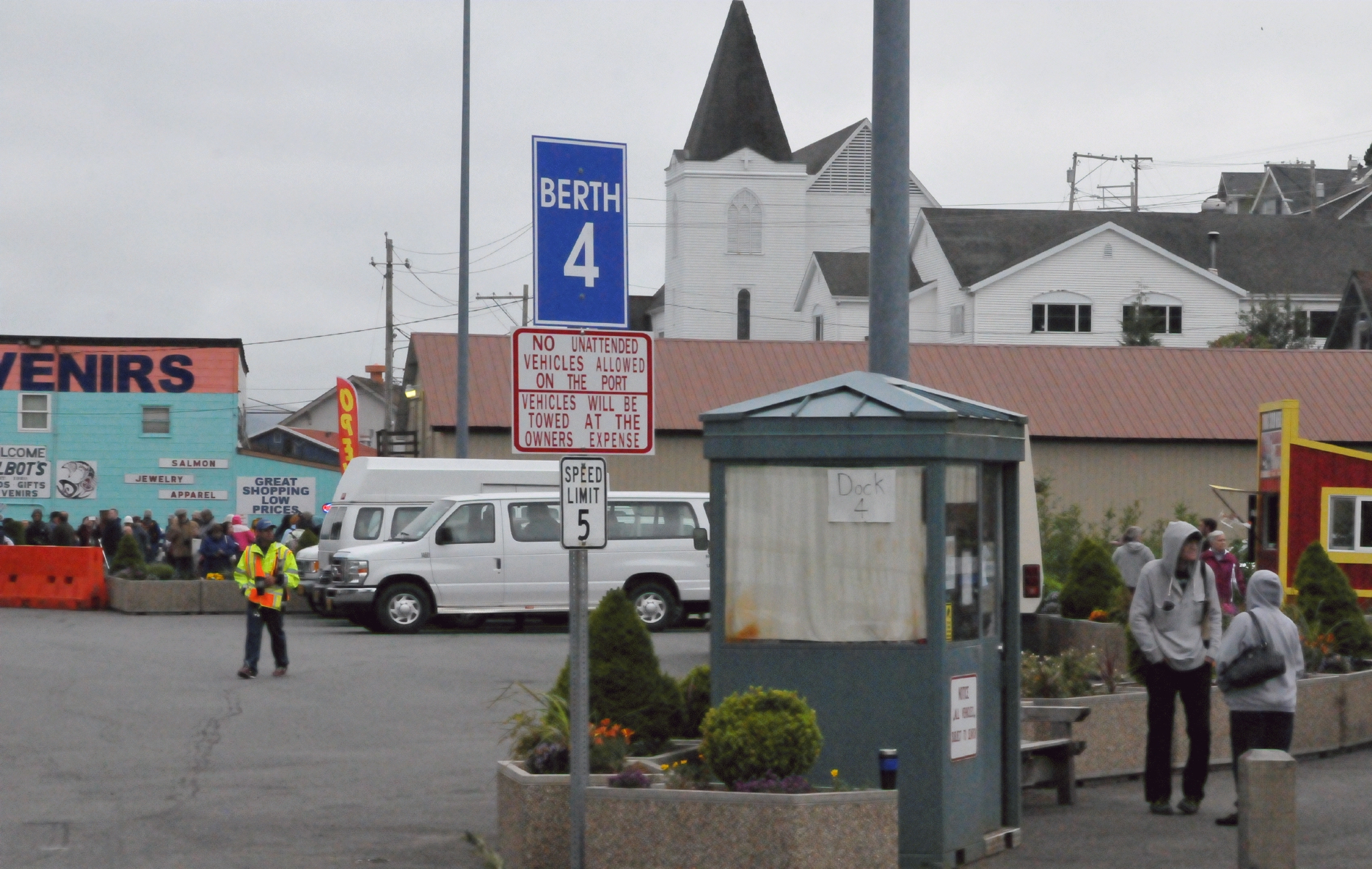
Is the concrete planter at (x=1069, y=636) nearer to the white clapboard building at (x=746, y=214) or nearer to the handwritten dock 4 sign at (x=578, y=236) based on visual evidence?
the handwritten dock 4 sign at (x=578, y=236)

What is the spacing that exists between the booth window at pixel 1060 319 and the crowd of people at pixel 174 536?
33453 millimetres

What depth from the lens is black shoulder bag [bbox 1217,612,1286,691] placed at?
30.0 ft

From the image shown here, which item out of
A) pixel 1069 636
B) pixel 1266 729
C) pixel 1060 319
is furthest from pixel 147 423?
pixel 1266 729

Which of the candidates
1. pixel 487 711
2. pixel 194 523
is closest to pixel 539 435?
pixel 487 711

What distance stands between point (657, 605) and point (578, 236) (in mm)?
17999

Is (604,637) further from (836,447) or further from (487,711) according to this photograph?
(487,711)

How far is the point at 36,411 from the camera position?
148ft

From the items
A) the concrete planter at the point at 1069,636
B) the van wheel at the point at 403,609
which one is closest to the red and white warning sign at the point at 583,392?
the concrete planter at the point at 1069,636

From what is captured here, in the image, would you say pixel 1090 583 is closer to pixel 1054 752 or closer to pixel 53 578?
pixel 1054 752

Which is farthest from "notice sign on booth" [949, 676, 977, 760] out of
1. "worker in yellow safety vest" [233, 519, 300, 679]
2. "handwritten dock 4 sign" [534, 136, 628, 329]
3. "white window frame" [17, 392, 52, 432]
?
"white window frame" [17, 392, 52, 432]

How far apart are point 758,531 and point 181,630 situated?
59.0 feet

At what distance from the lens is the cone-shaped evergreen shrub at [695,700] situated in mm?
9391

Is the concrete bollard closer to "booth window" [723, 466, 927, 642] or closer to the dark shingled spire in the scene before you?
"booth window" [723, 466, 927, 642]

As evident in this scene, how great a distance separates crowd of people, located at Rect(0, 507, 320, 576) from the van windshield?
186 inches
